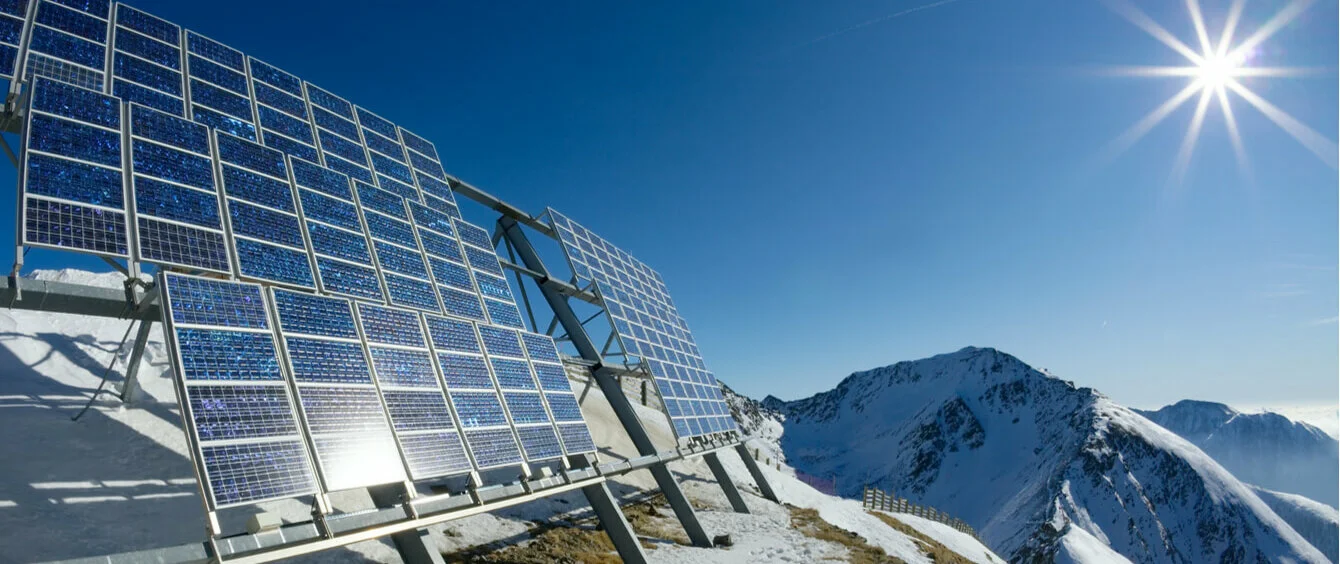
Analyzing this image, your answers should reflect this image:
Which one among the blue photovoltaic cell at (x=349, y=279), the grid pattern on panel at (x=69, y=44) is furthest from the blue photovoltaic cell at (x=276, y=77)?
the blue photovoltaic cell at (x=349, y=279)

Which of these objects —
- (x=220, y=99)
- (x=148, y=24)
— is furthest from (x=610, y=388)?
(x=148, y=24)

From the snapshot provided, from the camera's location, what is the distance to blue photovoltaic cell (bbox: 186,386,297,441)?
292 inches

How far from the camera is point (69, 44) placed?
1190cm

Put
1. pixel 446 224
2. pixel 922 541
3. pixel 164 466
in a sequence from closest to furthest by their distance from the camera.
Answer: pixel 164 466, pixel 446 224, pixel 922 541

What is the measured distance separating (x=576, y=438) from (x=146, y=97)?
11.6 metres

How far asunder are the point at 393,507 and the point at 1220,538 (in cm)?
25432

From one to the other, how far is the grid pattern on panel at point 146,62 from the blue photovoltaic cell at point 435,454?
29.8 ft

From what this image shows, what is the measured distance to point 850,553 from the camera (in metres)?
20.0

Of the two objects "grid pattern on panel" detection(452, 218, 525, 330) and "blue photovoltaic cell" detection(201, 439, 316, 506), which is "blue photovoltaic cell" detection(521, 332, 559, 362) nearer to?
"grid pattern on panel" detection(452, 218, 525, 330)

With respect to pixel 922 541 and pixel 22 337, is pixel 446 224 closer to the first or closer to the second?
pixel 22 337

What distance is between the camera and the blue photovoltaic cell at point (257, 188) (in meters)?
11.4

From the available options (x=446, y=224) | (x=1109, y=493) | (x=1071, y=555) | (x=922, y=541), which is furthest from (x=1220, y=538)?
(x=446, y=224)

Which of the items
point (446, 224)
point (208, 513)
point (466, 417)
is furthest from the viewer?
point (446, 224)

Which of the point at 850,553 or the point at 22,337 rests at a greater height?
the point at 22,337
